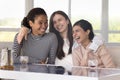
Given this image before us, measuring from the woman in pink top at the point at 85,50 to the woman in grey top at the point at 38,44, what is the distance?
0.22 meters

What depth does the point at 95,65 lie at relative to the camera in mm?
2756

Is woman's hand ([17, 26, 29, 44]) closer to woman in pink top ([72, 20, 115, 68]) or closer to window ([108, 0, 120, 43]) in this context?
woman in pink top ([72, 20, 115, 68])

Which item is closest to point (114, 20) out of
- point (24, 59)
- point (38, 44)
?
point (38, 44)

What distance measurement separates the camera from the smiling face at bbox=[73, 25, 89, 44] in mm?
2996

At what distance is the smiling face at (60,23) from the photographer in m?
3.10

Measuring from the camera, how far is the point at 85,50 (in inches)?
117

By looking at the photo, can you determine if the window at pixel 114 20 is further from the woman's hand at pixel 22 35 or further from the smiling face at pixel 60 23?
the woman's hand at pixel 22 35

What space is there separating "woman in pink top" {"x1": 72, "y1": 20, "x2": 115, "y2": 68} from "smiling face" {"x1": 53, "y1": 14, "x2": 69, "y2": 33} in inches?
4.0

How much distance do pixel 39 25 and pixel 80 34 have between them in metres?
0.41

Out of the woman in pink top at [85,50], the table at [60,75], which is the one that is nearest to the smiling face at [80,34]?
the woman in pink top at [85,50]

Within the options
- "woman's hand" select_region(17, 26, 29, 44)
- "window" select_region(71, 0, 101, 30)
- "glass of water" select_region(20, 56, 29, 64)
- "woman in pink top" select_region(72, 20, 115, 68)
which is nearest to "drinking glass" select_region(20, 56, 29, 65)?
"glass of water" select_region(20, 56, 29, 64)

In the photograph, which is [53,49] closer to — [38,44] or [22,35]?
[38,44]

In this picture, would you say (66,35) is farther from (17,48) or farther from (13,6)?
(13,6)

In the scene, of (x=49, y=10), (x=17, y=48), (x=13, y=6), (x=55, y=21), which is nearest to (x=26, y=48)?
(x=17, y=48)
